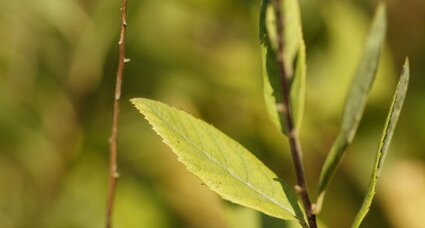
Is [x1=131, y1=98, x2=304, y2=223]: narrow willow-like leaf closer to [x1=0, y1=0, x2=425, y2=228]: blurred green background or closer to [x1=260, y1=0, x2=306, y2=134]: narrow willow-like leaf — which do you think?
[x1=260, y1=0, x2=306, y2=134]: narrow willow-like leaf

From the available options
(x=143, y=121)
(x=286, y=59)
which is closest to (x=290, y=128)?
(x=286, y=59)

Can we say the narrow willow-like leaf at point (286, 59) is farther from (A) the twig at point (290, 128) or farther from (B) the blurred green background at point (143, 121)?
(B) the blurred green background at point (143, 121)

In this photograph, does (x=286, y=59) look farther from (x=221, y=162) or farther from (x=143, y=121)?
(x=143, y=121)

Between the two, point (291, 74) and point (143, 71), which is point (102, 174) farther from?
point (291, 74)

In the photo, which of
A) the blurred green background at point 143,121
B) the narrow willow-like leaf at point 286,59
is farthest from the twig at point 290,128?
the blurred green background at point 143,121

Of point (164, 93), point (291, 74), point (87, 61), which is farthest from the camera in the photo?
point (164, 93)

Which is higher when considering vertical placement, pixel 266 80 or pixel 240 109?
pixel 266 80

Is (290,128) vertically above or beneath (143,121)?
above

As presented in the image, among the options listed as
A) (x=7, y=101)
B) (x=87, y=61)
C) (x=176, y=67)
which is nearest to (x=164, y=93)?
(x=176, y=67)

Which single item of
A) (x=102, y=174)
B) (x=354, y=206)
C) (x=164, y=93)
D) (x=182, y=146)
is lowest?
(x=354, y=206)
